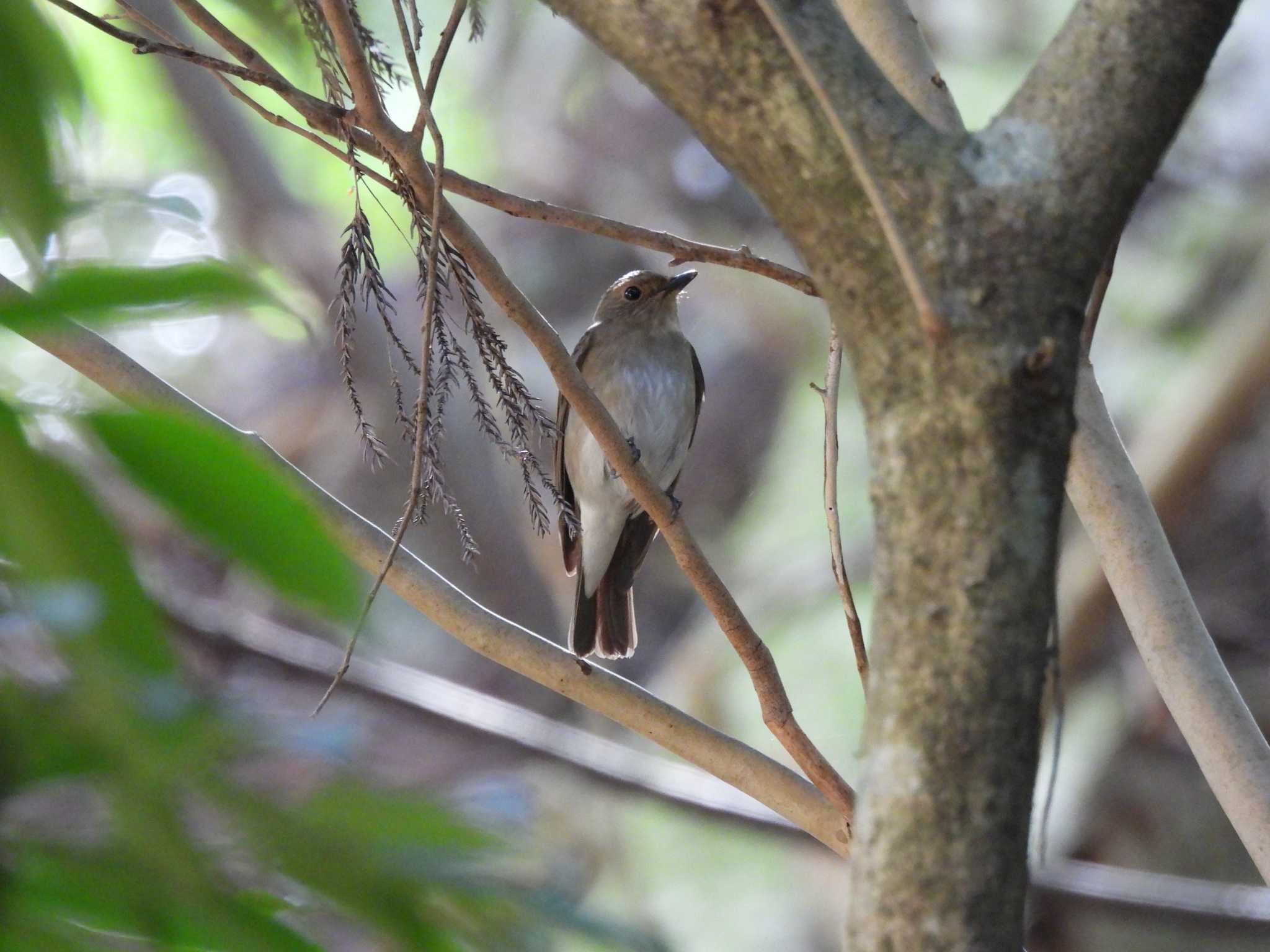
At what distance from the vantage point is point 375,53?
213 centimetres

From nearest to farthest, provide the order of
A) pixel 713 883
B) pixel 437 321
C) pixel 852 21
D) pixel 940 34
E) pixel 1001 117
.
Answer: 1. pixel 1001 117
2. pixel 437 321
3. pixel 852 21
4. pixel 713 883
5. pixel 940 34

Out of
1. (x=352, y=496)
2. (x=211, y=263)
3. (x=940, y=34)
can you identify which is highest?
(x=940, y=34)

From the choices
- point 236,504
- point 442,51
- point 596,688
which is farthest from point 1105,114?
point 596,688

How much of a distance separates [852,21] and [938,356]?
1.60 metres

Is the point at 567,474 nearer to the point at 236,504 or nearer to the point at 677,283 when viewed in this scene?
the point at 677,283

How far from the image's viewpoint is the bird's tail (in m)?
4.76

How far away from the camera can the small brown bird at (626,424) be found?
5230 mm

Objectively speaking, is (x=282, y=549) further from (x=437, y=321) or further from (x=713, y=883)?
(x=713, y=883)

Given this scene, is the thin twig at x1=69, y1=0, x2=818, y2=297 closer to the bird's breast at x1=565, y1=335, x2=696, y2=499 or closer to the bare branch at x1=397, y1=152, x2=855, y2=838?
the bare branch at x1=397, y1=152, x2=855, y2=838

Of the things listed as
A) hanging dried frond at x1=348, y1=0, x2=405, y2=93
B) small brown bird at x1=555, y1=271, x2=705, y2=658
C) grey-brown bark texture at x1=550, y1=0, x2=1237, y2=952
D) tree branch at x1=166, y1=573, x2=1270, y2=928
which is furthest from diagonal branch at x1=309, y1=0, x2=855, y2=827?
small brown bird at x1=555, y1=271, x2=705, y2=658

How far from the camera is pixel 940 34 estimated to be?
25.7 feet

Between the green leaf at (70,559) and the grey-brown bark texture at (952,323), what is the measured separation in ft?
1.96

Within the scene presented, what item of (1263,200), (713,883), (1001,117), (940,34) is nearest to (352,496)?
(713,883)

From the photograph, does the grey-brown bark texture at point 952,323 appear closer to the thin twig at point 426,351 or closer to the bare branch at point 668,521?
the thin twig at point 426,351
